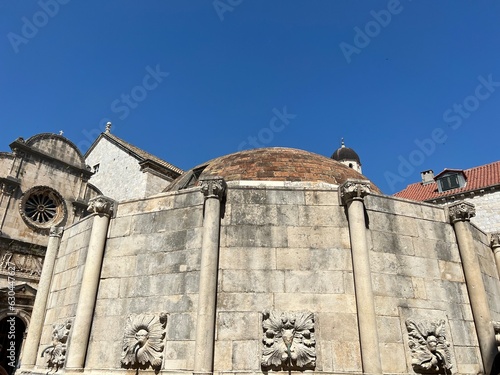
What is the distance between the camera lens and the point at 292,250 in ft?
26.2

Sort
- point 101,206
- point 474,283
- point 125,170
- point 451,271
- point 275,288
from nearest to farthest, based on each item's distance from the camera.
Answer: point 275,288 → point 474,283 → point 451,271 → point 101,206 → point 125,170

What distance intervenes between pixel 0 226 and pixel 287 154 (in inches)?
715

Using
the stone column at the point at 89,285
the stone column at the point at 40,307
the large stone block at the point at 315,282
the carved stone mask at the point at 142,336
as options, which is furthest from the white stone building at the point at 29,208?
the large stone block at the point at 315,282

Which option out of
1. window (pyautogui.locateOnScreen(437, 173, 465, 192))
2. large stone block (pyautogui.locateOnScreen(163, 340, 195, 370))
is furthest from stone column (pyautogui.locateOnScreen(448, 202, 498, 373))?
window (pyautogui.locateOnScreen(437, 173, 465, 192))

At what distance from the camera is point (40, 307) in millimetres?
10344

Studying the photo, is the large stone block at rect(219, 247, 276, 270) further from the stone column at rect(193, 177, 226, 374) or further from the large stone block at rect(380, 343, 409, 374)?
the large stone block at rect(380, 343, 409, 374)

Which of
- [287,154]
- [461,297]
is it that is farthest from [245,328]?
[287,154]

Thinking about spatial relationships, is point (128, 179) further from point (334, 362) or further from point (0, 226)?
point (334, 362)

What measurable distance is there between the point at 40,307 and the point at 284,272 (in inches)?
289

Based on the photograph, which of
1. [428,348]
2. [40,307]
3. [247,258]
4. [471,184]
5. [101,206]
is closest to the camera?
[428,348]

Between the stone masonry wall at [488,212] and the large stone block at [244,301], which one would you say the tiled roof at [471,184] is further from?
the large stone block at [244,301]

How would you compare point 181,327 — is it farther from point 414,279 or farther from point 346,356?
point 414,279

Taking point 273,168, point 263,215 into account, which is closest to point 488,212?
point 273,168

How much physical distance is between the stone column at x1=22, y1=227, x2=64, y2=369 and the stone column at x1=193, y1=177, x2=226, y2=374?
232 inches
